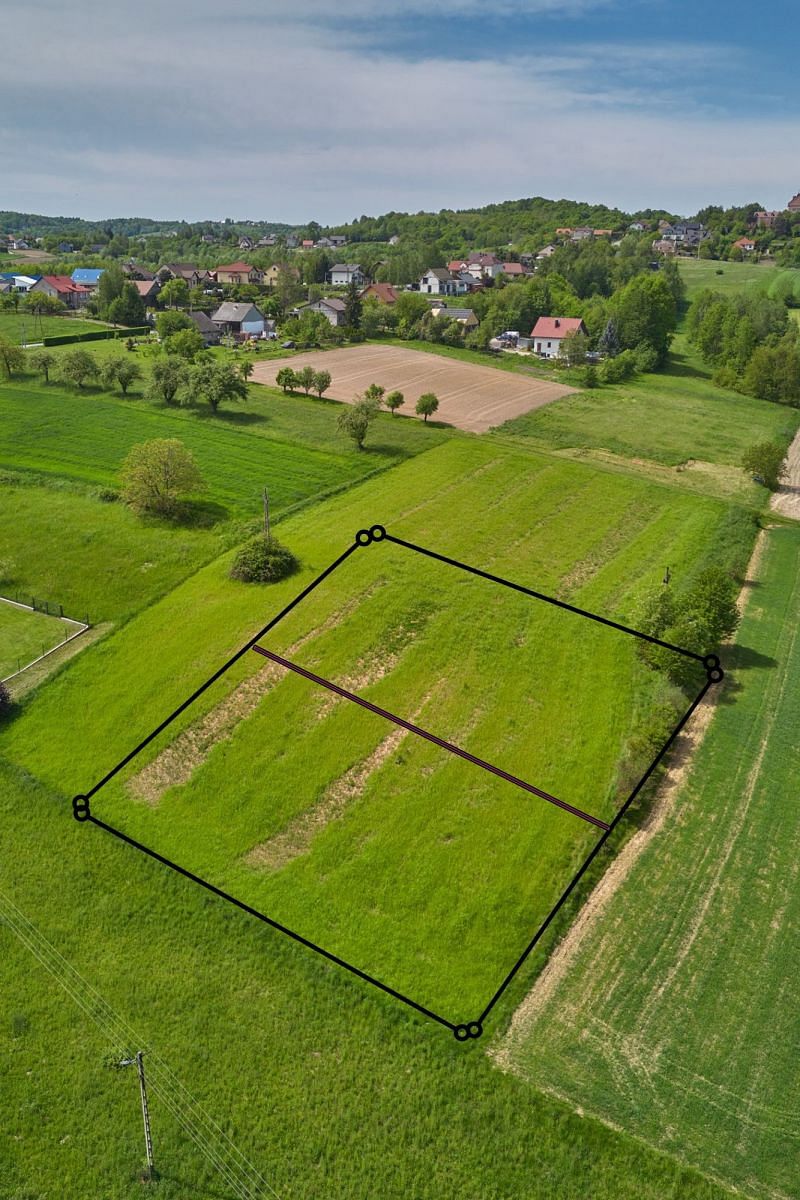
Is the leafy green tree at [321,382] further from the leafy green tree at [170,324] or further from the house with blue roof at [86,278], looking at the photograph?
the house with blue roof at [86,278]

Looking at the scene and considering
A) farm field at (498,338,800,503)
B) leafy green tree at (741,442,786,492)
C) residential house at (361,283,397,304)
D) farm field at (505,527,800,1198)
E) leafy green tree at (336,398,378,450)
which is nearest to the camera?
farm field at (505,527,800,1198)

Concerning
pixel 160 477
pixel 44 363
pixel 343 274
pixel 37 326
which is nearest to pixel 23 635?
pixel 160 477

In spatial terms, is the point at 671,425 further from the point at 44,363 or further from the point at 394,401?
the point at 44,363

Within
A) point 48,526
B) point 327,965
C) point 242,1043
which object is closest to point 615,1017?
point 327,965

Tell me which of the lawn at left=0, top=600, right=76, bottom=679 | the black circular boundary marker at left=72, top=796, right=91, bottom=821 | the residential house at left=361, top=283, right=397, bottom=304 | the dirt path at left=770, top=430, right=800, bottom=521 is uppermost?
the residential house at left=361, top=283, right=397, bottom=304

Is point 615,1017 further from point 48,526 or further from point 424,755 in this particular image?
point 48,526

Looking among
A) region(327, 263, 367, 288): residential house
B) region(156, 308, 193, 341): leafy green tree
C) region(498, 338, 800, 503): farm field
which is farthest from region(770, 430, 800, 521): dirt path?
region(327, 263, 367, 288): residential house

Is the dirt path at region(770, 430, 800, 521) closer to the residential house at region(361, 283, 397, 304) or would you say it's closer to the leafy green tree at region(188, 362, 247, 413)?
the leafy green tree at region(188, 362, 247, 413)
